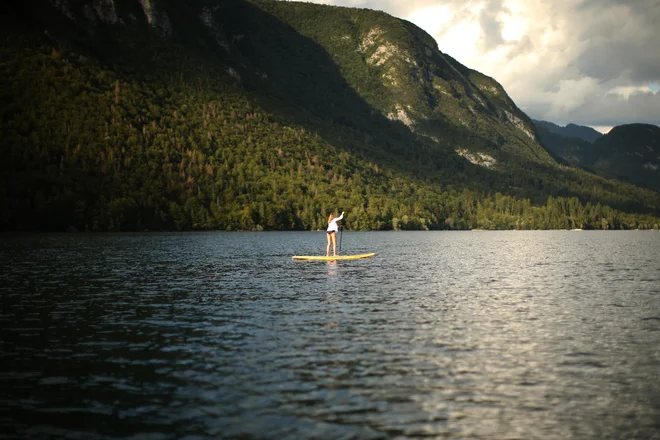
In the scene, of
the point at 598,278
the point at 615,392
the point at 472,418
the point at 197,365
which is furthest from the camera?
the point at 598,278

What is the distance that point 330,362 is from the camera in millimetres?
21922

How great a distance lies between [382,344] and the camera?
995 inches

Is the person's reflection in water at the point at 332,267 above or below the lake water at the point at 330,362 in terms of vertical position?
above

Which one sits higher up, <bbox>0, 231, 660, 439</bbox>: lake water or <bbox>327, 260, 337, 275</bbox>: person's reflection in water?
<bbox>327, 260, 337, 275</bbox>: person's reflection in water

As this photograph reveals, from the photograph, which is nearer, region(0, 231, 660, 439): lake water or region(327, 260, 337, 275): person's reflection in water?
region(0, 231, 660, 439): lake water

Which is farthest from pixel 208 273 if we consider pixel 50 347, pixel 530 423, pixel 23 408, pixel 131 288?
pixel 530 423

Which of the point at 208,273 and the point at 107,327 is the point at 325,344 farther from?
the point at 208,273

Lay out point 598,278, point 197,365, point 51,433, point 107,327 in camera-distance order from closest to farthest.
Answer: point 51,433 < point 197,365 < point 107,327 < point 598,278

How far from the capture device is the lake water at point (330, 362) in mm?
15594

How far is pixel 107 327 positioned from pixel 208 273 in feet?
100

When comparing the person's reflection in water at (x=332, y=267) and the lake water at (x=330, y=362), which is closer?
the lake water at (x=330, y=362)

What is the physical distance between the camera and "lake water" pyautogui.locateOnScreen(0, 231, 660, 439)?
1559cm

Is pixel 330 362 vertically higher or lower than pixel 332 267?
lower

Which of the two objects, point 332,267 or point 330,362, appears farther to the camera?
point 332,267
